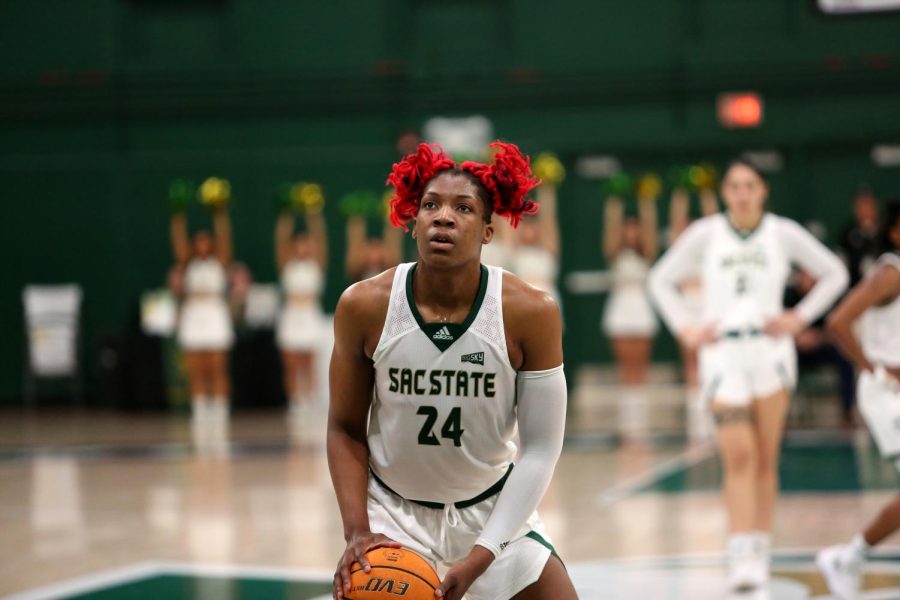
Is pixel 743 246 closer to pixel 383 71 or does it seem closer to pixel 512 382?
pixel 512 382

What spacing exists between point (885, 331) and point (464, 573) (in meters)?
2.92

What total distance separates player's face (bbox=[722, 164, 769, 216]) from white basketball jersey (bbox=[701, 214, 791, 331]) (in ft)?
0.35

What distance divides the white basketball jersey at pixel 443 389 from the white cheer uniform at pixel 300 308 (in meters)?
10.9

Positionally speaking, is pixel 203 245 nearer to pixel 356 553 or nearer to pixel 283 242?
pixel 283 242

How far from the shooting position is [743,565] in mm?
Answer: 5672

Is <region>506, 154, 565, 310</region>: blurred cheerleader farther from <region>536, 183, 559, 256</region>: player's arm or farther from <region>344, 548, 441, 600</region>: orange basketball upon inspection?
<region>344, 548, 441, 600</region>: orange basketball

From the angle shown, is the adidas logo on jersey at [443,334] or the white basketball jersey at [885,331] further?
the white basketball jersey at [885,331]

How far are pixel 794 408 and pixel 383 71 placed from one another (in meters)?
6.84

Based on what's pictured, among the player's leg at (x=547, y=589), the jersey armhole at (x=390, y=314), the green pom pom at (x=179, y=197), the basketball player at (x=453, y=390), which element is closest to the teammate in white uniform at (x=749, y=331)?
the player's leg at (x=547, y=589)

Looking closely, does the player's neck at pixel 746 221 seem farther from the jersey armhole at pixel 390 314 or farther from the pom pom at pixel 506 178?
the jersey armhole at pixel 390 314

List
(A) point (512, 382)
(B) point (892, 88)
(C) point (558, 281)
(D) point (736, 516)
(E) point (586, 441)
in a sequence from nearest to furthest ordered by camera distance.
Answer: (A) point (512, 382) → (D) point (736, 516) → (E) point (586, 441) → (C) point (558, 281) → (B) point (892, 88)

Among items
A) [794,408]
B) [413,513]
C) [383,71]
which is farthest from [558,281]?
[413,513]

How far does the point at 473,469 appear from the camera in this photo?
359 cm

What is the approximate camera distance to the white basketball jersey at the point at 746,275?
6062 mm
